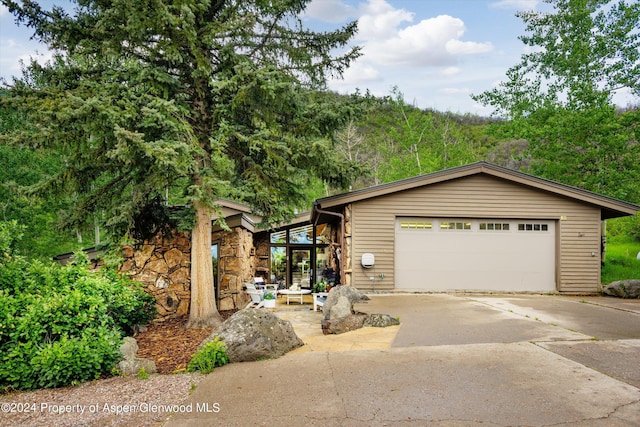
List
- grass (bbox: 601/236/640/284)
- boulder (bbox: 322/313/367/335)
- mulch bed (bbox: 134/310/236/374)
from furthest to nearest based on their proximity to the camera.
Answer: grass (bbox: 601/236/640/284) → boulder (bbox: 322/313/367/335) → mulch bed (bbox: 134/310/236/374)

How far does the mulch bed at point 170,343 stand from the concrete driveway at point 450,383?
1.09 metres

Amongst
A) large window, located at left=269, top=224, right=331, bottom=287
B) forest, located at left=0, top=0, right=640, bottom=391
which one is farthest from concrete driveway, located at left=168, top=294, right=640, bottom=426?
large window, located at left=269, top=224, right=331, bottom=287

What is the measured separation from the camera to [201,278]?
27.3 feet

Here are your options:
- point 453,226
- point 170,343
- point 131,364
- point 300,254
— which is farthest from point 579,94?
point 131,364

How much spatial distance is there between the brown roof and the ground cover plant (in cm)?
700

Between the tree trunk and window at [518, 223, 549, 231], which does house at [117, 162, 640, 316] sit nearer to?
window at [518, 223, 549, 231]

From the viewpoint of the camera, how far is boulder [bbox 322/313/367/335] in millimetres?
7031

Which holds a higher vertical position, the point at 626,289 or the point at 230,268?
the point at 230,268

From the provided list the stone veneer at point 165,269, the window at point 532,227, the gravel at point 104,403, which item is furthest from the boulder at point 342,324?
the window at point 532,227

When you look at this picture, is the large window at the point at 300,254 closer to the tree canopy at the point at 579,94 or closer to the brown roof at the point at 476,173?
the brown roof at the point at 476,173

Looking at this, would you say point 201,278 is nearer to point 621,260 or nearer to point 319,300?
point 319,300

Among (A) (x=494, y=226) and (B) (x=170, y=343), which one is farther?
(A) (x=494, y=226)

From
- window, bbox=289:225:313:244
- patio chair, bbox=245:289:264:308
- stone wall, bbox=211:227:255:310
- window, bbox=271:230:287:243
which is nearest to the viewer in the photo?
patio chair, bbox=245:289:264:308

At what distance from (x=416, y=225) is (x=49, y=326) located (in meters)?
9.46
